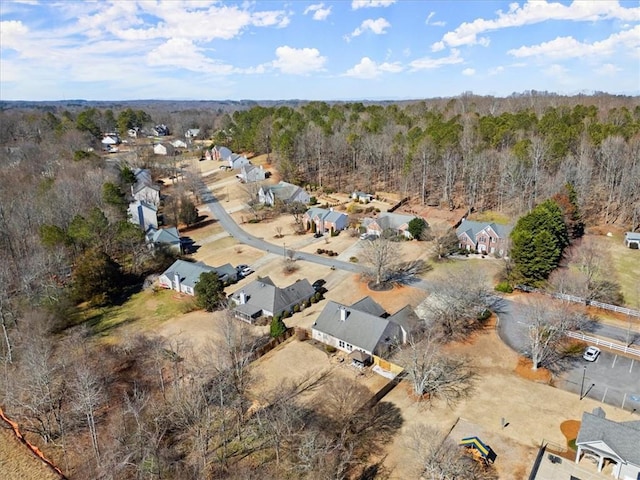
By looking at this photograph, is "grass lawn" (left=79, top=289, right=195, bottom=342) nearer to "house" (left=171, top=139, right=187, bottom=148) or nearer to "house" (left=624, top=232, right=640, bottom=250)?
"house" (left=624, top=232, right=640, bottom=250)

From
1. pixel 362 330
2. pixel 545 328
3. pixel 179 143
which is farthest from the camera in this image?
pixel 179 143

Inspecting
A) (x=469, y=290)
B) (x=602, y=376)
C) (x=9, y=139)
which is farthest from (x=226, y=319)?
(x=9, y=139)

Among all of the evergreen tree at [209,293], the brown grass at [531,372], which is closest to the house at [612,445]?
the brown grass at [531,372]

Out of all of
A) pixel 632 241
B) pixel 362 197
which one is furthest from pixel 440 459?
pixel 362 197

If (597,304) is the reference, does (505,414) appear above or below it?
below

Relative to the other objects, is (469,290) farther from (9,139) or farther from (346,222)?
(9,139)

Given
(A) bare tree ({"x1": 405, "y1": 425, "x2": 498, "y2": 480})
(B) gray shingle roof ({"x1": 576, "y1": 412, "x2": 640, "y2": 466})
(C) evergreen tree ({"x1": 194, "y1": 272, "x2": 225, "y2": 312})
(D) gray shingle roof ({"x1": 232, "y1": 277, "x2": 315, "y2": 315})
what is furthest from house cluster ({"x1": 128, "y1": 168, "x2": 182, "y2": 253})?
(B) gray shingle roof ({"x1": 576, "y1": 412, "x2": 640, "y2": 466})

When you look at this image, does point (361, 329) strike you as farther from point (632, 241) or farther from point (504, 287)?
point (632, 241)
